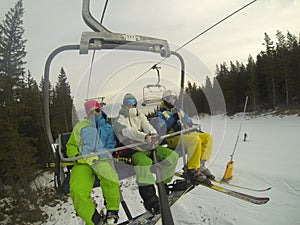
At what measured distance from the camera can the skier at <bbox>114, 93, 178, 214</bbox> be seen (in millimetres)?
2508

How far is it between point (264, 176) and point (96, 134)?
8.83 meters

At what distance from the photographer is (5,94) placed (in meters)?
11.7

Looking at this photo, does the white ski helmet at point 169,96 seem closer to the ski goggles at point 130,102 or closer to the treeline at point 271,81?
the ski goggles at point 130,102

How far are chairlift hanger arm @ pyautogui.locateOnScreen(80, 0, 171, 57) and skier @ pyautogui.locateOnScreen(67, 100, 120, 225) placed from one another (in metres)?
0.92

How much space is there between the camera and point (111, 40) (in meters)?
2.20

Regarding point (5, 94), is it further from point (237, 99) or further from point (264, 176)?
point (237, 99)

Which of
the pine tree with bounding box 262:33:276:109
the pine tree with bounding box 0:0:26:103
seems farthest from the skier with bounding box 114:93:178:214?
the pine tree with bounding box 262:33:276:109

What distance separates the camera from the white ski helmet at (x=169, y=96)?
2811 millimetres

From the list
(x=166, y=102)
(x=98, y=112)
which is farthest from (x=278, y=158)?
(x=98, y=112)

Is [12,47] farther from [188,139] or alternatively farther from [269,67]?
[269,67]

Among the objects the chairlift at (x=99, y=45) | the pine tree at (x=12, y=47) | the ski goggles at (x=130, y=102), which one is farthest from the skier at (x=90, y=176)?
the pine tree at (x=12, y=47)

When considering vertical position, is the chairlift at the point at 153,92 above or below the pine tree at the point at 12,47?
below

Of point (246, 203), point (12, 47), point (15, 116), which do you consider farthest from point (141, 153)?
point (12, 47)

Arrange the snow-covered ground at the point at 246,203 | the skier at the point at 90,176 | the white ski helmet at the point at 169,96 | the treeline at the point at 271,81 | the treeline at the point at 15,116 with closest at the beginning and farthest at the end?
the skier at the point at 90,176 → the white ski helmet at the point at 169,96 → the snow-covered ground at the point at 246,203 → the treeline at the point at 15,116 → the treeline at the point at 271,81
